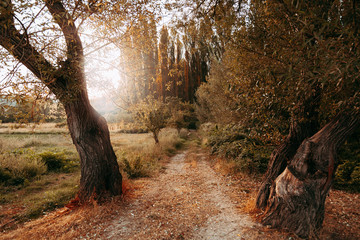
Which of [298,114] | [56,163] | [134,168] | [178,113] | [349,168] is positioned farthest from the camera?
[178,113]

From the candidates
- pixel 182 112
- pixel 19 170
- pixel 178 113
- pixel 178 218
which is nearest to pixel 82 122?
pixel 178 218

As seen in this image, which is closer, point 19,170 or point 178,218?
point 178,218

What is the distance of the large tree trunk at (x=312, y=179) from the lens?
3.26 meters

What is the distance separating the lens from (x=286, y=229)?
3.39 m

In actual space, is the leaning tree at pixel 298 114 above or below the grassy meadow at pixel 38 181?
above

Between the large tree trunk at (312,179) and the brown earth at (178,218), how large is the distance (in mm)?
309

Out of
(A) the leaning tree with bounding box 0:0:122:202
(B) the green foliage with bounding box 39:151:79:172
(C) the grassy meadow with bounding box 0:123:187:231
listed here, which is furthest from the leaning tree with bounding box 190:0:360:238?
(B) the green foliage with bounding box 39:151:79:172

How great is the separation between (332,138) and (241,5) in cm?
405

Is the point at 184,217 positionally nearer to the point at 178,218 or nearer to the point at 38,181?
the point at 178,218

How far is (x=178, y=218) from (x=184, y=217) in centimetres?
15

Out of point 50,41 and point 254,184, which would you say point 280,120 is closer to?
point 254,184

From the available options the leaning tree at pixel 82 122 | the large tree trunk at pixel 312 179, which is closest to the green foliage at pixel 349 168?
the large tree trunk at pixel 312 179

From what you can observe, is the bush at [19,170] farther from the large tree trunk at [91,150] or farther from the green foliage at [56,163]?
the large tree trunk at [91,150]

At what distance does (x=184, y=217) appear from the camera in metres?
4.23
